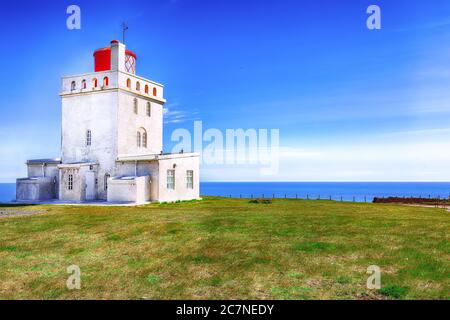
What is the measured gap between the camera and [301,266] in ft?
33.1

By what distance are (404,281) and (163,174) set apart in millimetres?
25820

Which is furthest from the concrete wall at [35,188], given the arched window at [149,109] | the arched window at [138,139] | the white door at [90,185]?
the arched window at [149,109]

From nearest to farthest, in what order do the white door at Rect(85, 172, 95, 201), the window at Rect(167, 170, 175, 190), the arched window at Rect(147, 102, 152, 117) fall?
the window at Rect(167, 170, 175, 190)
the white door at Rect(85, 172, 95, 201)
the arched window at Rect(147, 102, 152, 117)

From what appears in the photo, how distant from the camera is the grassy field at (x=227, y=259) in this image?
339 inches

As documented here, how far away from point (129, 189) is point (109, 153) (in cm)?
506

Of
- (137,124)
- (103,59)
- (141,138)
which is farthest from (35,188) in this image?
(103,59)

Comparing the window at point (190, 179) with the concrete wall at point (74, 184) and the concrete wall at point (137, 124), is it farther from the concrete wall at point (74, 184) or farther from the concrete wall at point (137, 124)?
the concrete wall at point (74, 184)

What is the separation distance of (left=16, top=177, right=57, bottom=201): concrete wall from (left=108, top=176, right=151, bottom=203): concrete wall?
27.0ft

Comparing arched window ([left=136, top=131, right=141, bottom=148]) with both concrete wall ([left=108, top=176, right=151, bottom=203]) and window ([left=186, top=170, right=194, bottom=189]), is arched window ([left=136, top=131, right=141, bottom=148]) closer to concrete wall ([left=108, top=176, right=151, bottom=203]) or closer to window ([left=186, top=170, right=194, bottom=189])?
concrete wall ([left=108, top=176, right=151, bottom=203])

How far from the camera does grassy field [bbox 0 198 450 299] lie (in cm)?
860

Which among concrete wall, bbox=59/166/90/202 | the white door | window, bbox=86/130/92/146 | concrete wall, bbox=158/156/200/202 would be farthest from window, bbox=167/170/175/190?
window, bbox=86/130/92/146
